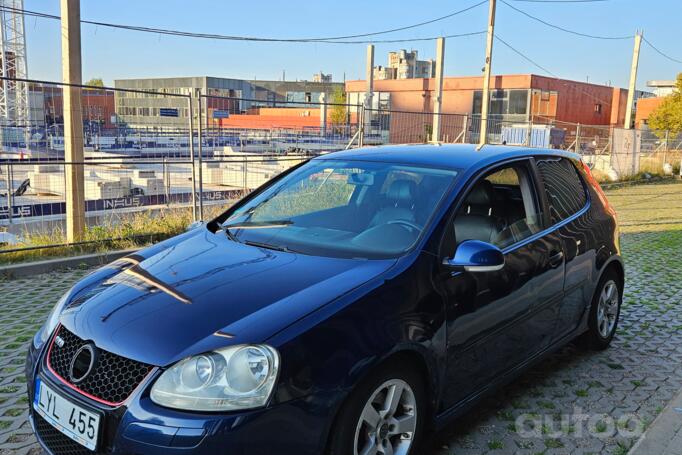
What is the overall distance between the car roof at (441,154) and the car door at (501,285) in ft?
0.33

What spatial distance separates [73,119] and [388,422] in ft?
25.0

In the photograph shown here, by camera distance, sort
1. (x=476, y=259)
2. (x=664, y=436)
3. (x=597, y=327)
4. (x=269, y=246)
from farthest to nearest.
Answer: (x=597, y=327)
(x=664, y=436)
(x=269, y=246)
(x=476, y=259)

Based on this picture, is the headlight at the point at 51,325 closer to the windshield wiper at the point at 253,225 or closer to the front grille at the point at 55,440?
the front grille at the point at 55,440

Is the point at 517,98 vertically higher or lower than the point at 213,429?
higher

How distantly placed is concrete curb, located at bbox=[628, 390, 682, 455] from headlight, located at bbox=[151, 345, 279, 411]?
7.38 feet

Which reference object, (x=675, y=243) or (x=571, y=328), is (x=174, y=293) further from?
(x=675, y=243)

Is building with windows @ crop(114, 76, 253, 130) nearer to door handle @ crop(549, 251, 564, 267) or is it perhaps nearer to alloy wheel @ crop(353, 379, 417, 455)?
door handle @ crop(549, 251, 564, 267)

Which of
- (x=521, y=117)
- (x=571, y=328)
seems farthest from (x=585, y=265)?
(x=521, y=117)

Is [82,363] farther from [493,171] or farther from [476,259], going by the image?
[493,171]

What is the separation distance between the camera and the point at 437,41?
3269cm

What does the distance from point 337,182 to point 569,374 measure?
2.28 metres

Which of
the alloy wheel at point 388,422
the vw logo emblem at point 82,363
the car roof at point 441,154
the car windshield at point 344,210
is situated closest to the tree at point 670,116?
the car roof at point 441,154

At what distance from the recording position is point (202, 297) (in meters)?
2.74

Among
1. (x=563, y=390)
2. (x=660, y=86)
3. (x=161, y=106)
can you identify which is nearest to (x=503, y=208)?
(x=563, y=390)
